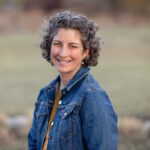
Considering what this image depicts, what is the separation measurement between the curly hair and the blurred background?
2538 mm

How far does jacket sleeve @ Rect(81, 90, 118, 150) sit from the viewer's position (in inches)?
78.4

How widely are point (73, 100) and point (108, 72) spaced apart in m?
9.24

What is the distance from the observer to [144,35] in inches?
707

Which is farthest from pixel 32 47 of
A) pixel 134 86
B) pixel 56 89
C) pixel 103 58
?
pixel 56 89

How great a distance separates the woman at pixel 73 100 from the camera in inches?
79.1

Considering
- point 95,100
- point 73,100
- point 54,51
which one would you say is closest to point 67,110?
point 73,100

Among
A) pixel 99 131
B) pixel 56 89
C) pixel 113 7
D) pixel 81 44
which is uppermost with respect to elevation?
pixel 113 7

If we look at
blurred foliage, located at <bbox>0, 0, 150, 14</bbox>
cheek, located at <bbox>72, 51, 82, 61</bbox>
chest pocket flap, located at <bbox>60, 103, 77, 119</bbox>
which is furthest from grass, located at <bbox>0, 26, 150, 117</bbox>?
chest pocket flap, located at <bbox>60, 103, 77, 119</bbox>

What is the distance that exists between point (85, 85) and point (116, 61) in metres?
11.6

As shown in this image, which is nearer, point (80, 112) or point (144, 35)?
point (80, 112)

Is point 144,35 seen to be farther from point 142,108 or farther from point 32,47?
point 142,108

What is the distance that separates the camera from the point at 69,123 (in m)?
2.06

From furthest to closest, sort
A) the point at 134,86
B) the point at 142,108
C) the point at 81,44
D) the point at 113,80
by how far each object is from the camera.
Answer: the point at 113,80
the point at 134,86
the point at 142,108
the point at 81,44

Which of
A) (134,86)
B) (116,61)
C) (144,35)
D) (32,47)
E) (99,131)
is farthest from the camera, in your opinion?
(144,35)
